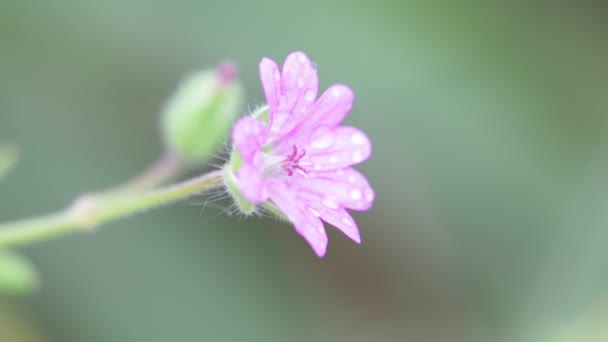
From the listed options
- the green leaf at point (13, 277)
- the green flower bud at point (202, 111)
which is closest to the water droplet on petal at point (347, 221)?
the green flower bud at point (202, 111)

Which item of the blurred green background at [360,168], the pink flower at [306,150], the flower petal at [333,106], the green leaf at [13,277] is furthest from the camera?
the blurred green background at [360,168]

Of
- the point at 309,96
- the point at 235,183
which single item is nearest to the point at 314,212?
the point at 235,183

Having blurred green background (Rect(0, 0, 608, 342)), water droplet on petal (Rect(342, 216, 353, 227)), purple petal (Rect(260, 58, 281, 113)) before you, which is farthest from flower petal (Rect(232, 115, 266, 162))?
blurred green background (Rect(0, 0, 608, 342))

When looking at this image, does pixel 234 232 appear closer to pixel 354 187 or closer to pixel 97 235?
pixel 97 235

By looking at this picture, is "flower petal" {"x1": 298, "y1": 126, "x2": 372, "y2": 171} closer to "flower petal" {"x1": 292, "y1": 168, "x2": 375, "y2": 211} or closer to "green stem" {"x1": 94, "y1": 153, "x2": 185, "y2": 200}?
"flower petal" {"x1": 292, "y1": 168, "x2": 375, "y2": 211}

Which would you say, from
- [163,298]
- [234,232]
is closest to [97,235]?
[163,298]

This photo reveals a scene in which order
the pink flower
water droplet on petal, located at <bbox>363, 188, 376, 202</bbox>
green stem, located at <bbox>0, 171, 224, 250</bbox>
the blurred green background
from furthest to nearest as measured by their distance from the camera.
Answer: the blurred green background, green stem, located at <bbox>0, 171, 224, 250</bbox>, water droplet on petal, located at <bbox>363, 188, 376, 202</bbox>, the pink flower

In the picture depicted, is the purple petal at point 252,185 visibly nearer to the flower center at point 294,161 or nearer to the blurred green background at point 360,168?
the flower center at point 294,161
